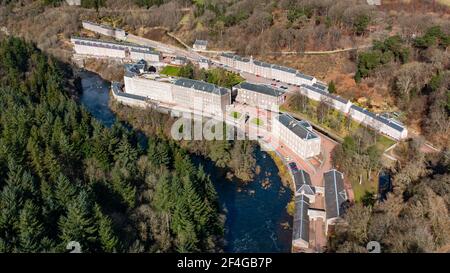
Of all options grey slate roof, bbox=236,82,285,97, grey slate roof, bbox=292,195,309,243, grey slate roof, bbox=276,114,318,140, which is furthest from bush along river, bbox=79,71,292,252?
grey slate roof, bbox=236,82,285,97

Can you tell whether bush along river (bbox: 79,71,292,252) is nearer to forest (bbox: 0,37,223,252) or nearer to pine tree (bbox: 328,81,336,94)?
forest (bbox: 0,37,223,252)

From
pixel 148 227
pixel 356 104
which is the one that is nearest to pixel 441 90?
pixel 356 104

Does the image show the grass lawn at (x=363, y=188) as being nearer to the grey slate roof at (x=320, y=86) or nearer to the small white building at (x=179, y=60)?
the grey slate roof at (x=320, y=86)

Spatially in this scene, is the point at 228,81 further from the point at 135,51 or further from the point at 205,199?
the point at 205,199

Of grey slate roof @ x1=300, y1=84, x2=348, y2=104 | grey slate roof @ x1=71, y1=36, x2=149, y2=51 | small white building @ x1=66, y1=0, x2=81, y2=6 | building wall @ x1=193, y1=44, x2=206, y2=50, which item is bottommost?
grey slate roof @ x1=300, y1=84, x2=348, y2=104

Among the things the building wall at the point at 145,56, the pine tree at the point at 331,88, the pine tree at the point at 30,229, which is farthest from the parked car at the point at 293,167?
the building wall at the point at 145,56
